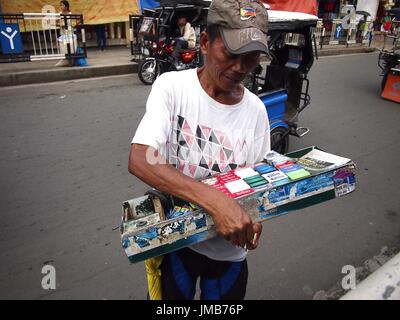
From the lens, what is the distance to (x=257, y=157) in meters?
1.54

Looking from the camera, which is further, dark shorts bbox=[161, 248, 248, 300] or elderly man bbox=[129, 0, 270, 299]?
dark shorts bbox=[161, 248, 248, 300]

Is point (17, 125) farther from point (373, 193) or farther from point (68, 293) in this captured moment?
point (373, 193)

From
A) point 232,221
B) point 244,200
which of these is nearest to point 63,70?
point 244,200

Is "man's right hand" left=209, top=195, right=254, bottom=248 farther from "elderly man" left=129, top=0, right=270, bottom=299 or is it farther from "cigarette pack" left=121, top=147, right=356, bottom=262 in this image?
"cigarette pack" left=121, top=147, right=356, bottom=262

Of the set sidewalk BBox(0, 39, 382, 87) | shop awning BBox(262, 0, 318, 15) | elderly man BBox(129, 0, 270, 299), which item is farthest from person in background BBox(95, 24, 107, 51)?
elderly man BBox(129, 0, 270, 299)

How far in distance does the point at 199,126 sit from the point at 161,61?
7139 mm

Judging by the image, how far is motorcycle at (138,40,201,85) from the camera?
8.05 m

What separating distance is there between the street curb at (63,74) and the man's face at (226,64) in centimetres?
763

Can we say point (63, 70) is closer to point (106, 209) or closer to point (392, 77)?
→ point (106, 209)

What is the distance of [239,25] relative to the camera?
3.90 ft

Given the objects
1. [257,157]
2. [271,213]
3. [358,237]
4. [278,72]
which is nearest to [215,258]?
[271,213]

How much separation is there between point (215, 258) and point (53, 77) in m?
7.90

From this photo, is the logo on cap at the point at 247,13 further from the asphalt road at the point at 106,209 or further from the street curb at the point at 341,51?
the street curb at the point at 341,51
